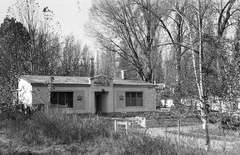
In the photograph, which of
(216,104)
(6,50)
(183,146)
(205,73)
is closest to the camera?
(216,104)

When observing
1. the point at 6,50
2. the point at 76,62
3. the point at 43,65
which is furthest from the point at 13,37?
the point at 76,62

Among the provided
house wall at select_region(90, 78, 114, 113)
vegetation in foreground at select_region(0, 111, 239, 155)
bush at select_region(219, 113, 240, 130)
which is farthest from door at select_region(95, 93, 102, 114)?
bush at select_region(219, 113, 240, 130)

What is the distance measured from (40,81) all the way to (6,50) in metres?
11.4

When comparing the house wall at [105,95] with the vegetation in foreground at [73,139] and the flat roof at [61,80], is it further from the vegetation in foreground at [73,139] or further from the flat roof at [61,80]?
the vegetation in foreground at [73,139]

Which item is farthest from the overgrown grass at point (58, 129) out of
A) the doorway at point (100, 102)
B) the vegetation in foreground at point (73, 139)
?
the doorway at point (100, 102)

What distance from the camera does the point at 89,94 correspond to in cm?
2673

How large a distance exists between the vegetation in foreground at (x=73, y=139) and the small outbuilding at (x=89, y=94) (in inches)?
419

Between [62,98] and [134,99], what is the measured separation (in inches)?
291

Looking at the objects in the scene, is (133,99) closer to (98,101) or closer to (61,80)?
(98,101)

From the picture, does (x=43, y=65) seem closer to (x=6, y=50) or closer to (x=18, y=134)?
(x=6, y=50)

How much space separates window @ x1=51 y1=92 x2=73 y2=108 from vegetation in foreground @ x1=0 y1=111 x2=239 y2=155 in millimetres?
11350

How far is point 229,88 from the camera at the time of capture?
5730mm

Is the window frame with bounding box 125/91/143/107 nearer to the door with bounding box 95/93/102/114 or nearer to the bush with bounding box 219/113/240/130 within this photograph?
the door with bounding box 95/93/102/114

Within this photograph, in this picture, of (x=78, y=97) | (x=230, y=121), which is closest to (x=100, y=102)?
(x=78, y=97)
